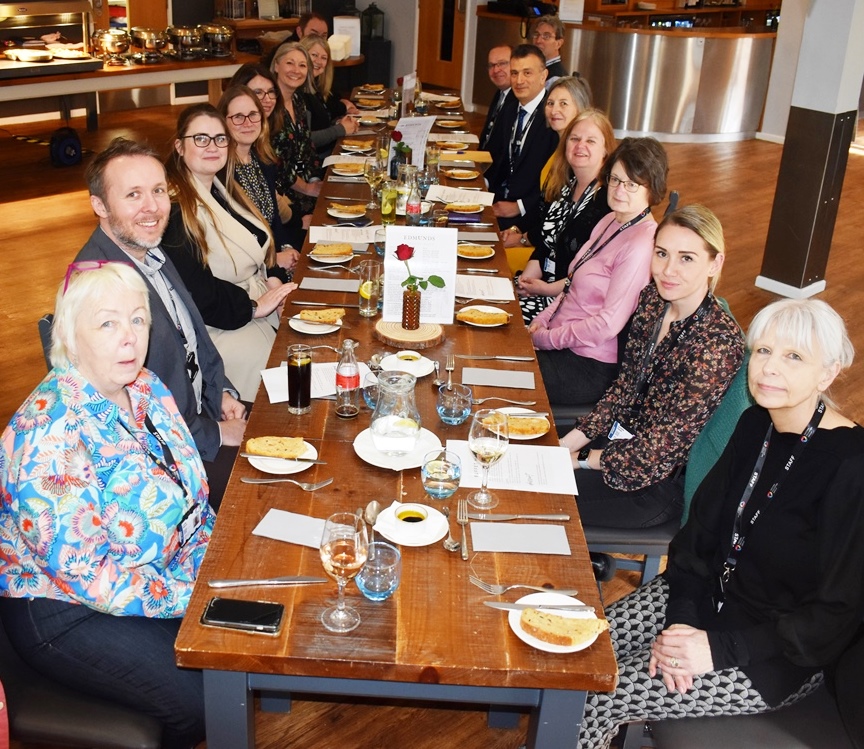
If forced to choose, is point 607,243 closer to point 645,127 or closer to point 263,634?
point 263,634

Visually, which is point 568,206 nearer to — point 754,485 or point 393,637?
point 754,485

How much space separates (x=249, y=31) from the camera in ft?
33.9

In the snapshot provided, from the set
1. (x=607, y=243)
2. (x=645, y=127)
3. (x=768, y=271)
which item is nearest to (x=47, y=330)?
(x=607, y=243)

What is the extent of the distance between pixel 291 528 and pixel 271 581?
187mm

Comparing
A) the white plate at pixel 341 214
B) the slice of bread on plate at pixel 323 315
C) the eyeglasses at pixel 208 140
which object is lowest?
the slice of bread on plate at pixel 323 315

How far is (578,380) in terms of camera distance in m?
3.24

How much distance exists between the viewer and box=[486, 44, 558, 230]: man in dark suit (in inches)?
197

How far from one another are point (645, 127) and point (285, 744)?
29.1ft

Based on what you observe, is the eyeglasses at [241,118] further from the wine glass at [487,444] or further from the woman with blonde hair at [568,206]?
the wine glass at [487,444]

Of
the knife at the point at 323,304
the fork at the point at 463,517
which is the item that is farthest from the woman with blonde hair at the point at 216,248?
the fork at the point at 463,517

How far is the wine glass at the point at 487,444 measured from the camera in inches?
80.7

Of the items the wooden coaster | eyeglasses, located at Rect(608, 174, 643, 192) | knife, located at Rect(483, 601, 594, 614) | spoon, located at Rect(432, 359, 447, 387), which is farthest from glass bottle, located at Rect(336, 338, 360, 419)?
eyeglasses, located at Rect(608, 174, 643, 192)

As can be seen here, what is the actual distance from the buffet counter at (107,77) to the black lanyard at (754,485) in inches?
255

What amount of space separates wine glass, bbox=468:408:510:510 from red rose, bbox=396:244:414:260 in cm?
82
